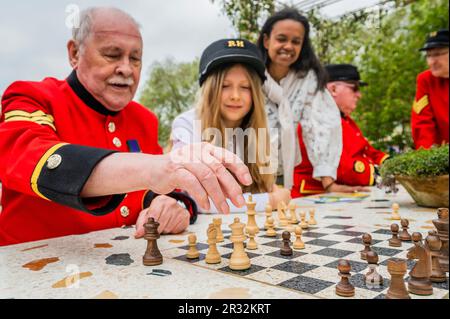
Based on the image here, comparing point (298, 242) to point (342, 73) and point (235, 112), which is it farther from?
point (342, 73)

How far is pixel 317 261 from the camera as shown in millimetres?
1246

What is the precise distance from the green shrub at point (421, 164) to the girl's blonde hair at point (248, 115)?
33.0 inches

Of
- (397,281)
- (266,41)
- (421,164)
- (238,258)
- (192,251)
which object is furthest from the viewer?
(266,41)

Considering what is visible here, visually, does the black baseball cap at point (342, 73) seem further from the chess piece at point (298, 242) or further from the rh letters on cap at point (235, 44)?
the chess piece at point (298, 242)

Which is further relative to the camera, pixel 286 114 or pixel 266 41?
pixel 266 41

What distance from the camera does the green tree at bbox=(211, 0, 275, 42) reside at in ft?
14.4

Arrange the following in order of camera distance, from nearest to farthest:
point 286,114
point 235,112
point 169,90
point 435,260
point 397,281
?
point 397,281, point 435,260, point 235,112, point 286,114, point 169,90

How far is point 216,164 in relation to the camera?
3.71 ft

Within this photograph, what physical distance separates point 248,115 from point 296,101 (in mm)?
1040

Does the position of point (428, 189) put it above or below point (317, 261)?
above

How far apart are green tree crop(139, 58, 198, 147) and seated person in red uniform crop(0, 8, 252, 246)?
1538 millimetres

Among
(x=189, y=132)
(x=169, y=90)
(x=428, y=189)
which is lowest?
(x=428, y=189)

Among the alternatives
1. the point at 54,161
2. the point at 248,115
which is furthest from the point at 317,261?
the point at 248,115

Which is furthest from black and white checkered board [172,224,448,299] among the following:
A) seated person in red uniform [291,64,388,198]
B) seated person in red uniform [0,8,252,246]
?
seated person in red uniform [291,64,388,198]
